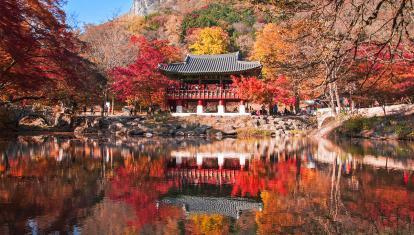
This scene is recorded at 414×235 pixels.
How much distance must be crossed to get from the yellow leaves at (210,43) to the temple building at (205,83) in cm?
2305

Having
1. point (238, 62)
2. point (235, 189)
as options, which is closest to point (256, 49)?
point (238, 62)

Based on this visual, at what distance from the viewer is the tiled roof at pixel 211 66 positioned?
129 ft

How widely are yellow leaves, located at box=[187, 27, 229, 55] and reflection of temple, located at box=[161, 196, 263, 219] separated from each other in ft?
188

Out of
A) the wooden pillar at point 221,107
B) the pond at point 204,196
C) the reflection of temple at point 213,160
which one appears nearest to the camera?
the pond at point 204,196

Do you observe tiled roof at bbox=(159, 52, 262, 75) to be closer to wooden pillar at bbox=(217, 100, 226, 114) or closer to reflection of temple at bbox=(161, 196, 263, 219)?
wooden pillar at bbox=(217, 100, 226, 114)

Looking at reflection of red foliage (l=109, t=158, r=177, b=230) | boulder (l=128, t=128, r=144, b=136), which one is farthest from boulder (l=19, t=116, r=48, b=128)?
reflection of red foliage (l=109, t=158, r=177, b=230)

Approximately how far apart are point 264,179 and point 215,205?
124 inches

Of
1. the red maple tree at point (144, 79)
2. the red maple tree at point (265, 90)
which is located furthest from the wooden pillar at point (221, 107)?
the red maple tree at point (144, 79)

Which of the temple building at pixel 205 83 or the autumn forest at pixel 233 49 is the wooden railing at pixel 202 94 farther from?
the autumn forest at pixel 233 49

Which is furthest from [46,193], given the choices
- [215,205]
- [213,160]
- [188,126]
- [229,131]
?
[188,126]

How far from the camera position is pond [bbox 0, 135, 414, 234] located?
20.5 feet

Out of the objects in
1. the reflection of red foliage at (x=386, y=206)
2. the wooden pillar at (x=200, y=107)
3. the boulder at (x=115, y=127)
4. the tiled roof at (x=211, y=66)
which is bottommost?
the reflection of red foliage at (x=386, y=206)

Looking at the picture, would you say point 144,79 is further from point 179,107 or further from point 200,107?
point 200,107

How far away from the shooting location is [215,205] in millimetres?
7855
